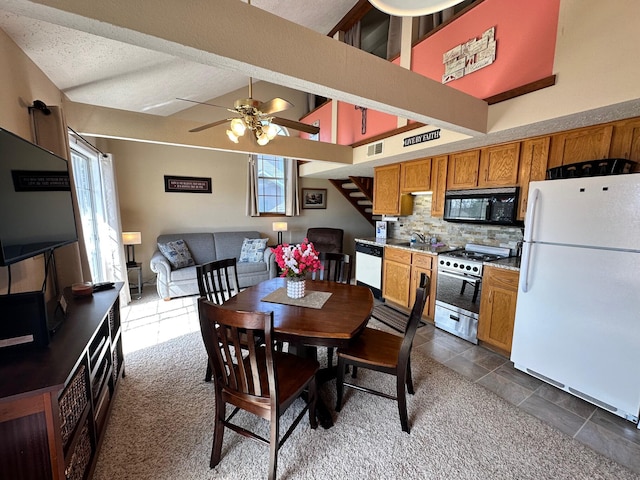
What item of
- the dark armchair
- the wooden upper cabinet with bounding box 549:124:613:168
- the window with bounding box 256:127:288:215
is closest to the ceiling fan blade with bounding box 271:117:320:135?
the wooden upper cabinet with bounding box 549:124:613:168

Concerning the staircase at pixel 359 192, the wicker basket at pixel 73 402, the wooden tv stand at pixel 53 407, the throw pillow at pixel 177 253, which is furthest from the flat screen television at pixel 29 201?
the staircase at pixel 359 192

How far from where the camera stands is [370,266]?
4.23 meters

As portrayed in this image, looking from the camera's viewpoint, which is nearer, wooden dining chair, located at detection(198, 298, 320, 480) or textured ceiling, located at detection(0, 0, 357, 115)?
wooden dining chair, located at detection(198, 298, 320, 480)

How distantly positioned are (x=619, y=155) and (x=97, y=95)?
4.83 m

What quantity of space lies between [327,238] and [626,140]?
437 cm

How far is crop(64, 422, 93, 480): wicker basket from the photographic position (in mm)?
1139

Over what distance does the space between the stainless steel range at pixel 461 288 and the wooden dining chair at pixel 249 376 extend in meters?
2.01

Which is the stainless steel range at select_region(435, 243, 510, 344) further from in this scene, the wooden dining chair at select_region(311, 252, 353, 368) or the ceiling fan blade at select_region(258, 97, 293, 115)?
the ceiling fan blade at select_region(258, 97, 293, 115)

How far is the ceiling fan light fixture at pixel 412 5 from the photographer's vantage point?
4.17 ft

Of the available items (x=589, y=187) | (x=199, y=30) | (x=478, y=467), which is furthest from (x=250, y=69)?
(x=478, y=467)

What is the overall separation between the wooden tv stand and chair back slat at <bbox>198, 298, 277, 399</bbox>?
53cm

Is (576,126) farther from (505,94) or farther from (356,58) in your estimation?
(356,58)

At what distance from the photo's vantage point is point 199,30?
1180 millimetres

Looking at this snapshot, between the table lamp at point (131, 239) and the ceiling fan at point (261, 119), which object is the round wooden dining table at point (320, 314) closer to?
the ceiling fan at point (261, 119)
